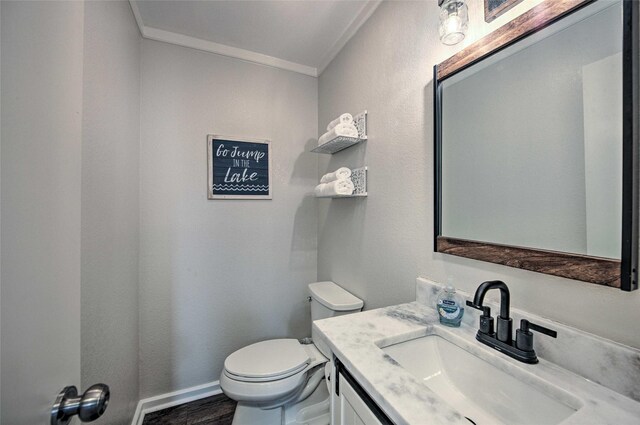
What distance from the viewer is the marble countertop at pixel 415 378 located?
0.51 meters

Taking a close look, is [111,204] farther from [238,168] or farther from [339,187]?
[339,187]

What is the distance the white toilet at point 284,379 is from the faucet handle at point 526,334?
0.83 m

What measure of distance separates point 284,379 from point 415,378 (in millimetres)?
895

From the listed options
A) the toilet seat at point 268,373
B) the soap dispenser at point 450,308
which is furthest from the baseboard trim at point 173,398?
the soap dispenser at point 450,308

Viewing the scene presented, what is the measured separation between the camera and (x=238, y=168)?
72.2 inches

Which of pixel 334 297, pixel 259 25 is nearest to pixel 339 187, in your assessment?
pixel 334 297

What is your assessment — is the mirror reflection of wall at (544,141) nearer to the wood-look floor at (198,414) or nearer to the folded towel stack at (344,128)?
the folded towel stack at (344,128)

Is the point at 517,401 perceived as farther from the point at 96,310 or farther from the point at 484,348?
the point at 96,310

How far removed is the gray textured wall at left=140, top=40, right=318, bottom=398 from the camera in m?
1.63

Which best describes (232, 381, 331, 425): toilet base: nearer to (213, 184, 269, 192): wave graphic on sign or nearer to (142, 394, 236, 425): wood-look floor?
(142, 394, 236, 425): wood-look floor

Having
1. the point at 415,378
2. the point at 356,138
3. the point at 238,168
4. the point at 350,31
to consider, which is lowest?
the point at 415,378

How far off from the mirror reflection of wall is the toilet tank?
72 centimetres

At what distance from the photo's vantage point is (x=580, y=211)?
652mm

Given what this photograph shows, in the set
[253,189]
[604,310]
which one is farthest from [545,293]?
[253,189]
